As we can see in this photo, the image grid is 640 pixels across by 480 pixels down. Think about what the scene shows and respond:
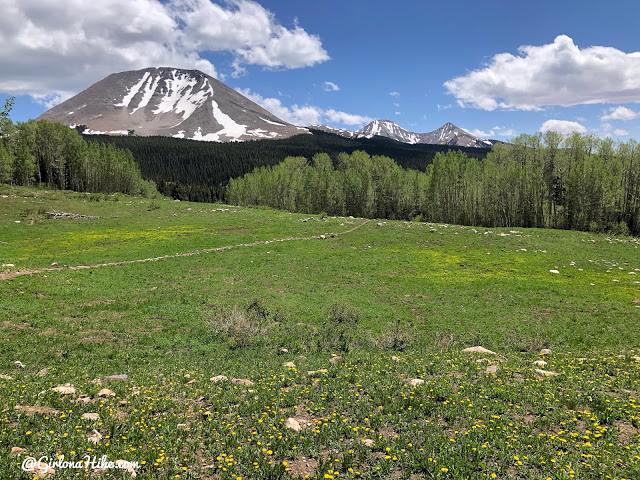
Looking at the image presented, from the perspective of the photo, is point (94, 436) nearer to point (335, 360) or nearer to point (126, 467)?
point (126, 467)

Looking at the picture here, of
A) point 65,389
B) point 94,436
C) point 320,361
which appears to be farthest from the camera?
point 320,361

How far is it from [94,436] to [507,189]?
8478 cm

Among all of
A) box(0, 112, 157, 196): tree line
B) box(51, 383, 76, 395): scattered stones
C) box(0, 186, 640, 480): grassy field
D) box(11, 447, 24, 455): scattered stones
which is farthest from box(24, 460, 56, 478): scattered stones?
box(0, 112, 157, 196): tree line

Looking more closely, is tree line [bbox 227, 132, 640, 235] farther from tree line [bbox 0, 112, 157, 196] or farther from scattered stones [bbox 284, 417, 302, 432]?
scattered stones [bbox 284, 417, 302, 432]

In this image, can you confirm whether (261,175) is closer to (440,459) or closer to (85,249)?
(85,249)

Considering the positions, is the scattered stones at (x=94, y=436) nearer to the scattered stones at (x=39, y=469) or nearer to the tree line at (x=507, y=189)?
the scattered stones at (x=39, y=469)

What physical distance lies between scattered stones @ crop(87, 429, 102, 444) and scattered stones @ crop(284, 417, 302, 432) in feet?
13.4

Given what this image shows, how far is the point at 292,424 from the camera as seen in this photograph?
8.52m

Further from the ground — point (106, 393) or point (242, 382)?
point (106, 393)

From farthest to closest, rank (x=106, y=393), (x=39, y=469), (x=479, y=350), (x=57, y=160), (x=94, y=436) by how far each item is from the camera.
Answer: (x=57, y=160) → (x=479, y=350) → (x=106, y=393) → (x=94, y=436) → (x=39, y=469)

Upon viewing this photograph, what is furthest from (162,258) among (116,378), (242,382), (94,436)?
(94,436)

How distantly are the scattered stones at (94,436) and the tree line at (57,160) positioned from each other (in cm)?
9383

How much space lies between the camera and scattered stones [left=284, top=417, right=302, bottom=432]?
8352 mm

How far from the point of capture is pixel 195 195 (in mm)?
173125
